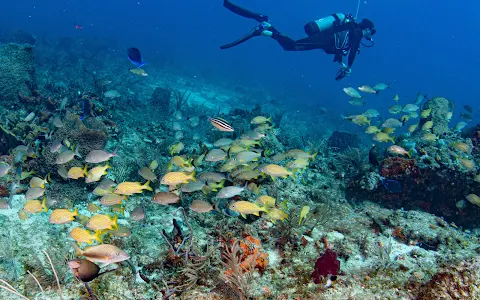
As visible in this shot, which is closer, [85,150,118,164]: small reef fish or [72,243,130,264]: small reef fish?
[72,243,130,264]: small reef fish

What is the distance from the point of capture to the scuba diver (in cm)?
1216

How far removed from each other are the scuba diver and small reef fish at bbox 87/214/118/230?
10384 millimetres

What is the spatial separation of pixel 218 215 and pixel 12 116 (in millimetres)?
8612

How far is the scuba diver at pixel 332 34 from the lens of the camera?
39.9 ft

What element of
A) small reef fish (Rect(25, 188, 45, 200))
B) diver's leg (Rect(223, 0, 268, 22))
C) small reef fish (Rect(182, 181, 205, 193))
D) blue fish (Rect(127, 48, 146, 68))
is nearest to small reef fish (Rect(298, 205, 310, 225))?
small reef fish (Rect(182, 181, 205, 193))

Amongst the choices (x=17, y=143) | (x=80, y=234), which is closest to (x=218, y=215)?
(x=80, y=234)

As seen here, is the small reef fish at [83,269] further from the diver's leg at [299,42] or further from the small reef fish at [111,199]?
the diver's leg at [299,42]

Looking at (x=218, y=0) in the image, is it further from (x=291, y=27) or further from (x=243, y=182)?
(x=243, y=182)

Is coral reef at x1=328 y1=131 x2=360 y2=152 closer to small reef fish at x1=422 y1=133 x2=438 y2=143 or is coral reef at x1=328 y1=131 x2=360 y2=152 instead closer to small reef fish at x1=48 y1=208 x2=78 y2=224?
small reef fish at x1=422 y1=133 x2=438 y2=143

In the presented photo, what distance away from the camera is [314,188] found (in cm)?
746

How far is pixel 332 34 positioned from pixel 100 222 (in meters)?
13.1

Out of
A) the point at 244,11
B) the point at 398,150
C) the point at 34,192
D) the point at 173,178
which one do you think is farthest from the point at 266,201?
the point at 244,11

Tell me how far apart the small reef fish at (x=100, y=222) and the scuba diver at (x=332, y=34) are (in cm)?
1038

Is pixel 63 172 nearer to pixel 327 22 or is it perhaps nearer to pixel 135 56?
pixel 135 56
